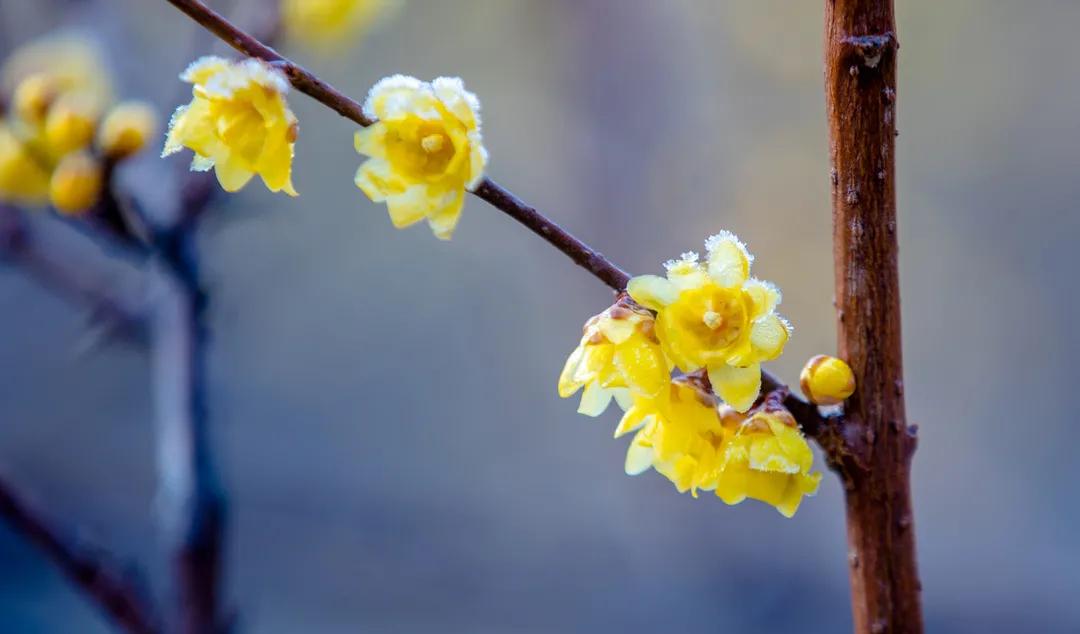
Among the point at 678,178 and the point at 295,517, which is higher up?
the point at 678,178

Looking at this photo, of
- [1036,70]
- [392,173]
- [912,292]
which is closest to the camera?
[392,173]

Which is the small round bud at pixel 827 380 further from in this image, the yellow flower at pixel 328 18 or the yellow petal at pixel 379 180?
the yellow flower at pixel 328 18

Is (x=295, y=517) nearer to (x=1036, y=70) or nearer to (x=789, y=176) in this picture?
(x=789, y=176)

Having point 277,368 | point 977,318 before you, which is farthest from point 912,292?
point 277,368

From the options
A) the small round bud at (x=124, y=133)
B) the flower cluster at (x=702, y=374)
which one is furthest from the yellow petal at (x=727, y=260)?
the small round bud at (x=124, y=133)

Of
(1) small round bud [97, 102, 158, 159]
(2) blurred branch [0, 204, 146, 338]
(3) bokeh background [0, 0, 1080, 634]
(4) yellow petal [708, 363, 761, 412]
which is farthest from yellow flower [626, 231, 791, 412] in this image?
(3) bokeh background [0, 0, 1080, 634]

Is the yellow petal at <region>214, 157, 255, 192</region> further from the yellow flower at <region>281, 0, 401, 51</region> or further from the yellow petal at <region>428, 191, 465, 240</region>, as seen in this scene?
the yellow flower at <region>281, 0, 401, 51</region>
